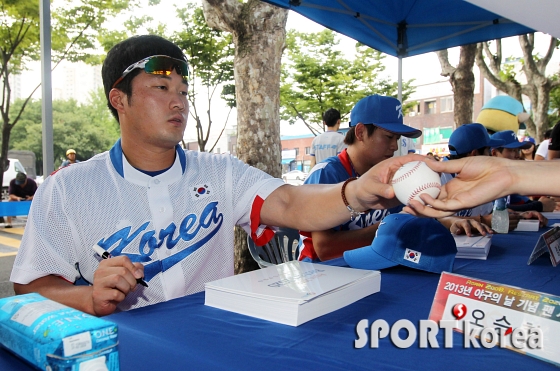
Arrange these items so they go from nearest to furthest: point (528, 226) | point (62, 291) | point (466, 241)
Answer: point (62, 291) < point (466, 241) < point (528, 226)

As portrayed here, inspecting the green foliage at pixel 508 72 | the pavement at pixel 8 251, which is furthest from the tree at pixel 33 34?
the green foliage at pixel 508 72

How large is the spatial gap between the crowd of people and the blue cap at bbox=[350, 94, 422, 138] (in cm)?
111

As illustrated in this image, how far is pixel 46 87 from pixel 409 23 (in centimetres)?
387

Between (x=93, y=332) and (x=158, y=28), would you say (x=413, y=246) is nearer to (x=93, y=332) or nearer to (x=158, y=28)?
(x=93, y=332)

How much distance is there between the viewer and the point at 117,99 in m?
1.81

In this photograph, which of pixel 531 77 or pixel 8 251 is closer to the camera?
pixel 8 251

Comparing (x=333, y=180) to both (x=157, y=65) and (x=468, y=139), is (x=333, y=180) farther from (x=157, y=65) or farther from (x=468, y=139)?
(x=468, y=139)

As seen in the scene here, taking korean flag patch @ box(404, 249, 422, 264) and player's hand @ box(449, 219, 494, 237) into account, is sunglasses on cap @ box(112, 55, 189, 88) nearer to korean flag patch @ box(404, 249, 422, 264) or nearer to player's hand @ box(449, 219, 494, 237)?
korean flag patch @ box(404, 249, 422, 264)

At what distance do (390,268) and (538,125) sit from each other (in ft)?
42.5

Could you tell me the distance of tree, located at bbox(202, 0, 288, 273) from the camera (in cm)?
446

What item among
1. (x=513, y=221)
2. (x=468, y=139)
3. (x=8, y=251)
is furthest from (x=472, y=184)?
(x=8, y=251)

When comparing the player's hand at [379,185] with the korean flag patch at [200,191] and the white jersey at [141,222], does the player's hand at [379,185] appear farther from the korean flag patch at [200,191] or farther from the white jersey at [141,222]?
the korean flag patch at [200,191]

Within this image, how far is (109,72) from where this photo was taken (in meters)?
1.80

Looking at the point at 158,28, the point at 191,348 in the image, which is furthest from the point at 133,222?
the point at 158,28
